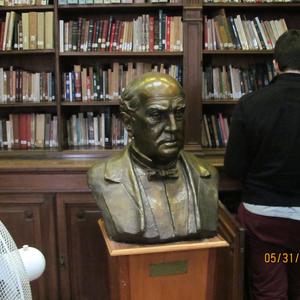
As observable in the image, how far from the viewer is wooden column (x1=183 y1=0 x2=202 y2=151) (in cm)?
248

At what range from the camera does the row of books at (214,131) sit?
9.13 feet

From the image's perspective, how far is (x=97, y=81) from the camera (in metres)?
2.67

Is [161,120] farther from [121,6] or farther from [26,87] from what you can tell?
[26,87]

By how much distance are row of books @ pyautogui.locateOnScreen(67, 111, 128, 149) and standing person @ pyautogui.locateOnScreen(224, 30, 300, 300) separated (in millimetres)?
1046

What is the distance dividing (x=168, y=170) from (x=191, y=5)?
127cm

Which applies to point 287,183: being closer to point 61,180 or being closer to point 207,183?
point 207,183

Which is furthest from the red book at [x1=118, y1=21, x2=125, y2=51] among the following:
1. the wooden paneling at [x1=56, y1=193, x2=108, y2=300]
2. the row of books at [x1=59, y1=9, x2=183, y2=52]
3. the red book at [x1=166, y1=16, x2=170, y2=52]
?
the wooden paneling at [x1=56, y1=193, x2=108, y2=300]

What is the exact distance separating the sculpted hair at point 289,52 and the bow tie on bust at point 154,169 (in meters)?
0.61

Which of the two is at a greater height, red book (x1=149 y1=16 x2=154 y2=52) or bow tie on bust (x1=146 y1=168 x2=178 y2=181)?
red book (x1=149 y1=16 x2=154 y2=52)

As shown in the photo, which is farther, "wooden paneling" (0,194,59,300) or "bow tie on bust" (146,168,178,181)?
"wooden paneling" (0,194,59,300)

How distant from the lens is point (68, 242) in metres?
2.37

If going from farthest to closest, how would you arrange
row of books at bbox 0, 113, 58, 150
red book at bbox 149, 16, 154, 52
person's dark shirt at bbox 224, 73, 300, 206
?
row of books at bbox 0, 113, 58, 150, red book at bbox 149, 16, 154, 52, person's dark shirt at bbox 224, 73, 300, 206

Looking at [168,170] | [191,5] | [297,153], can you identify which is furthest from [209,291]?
[191,5]

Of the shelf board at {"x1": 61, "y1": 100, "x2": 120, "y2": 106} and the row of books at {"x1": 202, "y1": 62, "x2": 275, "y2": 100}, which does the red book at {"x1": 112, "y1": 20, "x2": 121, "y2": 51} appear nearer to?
the shelf board at {"x1": 61, "y1": 100, "x2": 120, "y2": 106}
